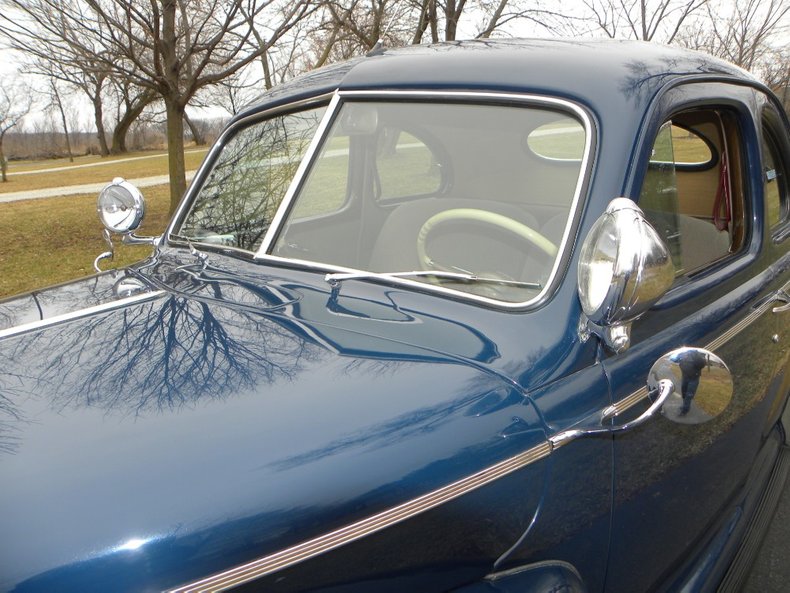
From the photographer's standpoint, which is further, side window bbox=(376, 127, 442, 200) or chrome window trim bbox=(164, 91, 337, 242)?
chrome window trim bbox=(164, 91, 337, 242)

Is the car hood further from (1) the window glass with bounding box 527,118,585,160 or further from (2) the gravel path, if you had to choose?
(2) the gravel path

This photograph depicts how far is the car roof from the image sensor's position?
1853 millimetres

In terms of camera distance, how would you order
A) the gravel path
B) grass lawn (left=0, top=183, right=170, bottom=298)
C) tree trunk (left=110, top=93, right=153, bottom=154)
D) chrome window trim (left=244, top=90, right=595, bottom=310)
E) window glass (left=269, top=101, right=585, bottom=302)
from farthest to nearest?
tree trunk (left=110, top=93, right=153, bottom=154)
the gravel path
grass lawn (left=0, top=183, right=170, bottom=298)
window glass (left=269, top=101, right=585, bottom=302)
chrome window trim (left=244, top=90, right=595, bottom=310)

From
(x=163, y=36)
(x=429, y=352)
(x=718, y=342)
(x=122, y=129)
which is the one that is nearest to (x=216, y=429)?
(x=429, y=352)

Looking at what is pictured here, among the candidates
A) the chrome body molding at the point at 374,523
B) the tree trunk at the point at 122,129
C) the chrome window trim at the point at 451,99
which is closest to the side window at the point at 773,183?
the chrome window trim at the point at 451,99

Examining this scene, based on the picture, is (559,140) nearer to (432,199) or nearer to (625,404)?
(432,199)

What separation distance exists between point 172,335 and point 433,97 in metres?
1.04

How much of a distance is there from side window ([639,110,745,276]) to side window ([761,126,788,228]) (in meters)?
0.13

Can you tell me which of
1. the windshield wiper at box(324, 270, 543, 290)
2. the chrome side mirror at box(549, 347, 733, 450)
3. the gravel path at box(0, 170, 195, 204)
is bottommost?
the gravel path at box(0, 170, 195, 204)

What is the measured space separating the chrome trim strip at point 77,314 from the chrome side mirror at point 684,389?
115cm

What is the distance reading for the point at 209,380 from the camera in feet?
4.44

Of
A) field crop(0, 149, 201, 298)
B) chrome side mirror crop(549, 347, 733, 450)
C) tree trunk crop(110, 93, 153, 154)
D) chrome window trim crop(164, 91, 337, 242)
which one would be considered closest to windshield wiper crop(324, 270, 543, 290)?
chrome side mirror crop(549, 347, 733, 450)

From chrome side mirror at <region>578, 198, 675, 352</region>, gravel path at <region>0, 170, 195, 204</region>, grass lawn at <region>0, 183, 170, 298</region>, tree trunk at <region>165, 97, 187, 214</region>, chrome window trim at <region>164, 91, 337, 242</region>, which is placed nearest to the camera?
chrome side mirror at <region>578, 198, 675, 352</region>

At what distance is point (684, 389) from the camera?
148 cm
